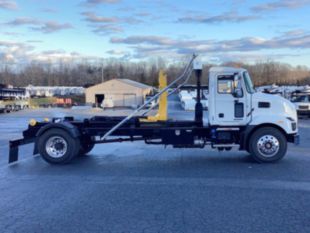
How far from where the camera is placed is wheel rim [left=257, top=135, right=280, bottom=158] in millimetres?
11898

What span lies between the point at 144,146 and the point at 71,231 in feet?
33.8

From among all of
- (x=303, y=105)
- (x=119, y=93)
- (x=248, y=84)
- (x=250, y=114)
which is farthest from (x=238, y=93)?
(x=119, y=93)

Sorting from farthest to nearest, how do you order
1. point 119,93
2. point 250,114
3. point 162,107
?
point 119,93
point 162,107
point 250,114

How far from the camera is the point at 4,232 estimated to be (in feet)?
19.9

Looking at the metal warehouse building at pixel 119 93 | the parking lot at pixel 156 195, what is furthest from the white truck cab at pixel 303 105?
the metal warehouse building at pixel 119 93

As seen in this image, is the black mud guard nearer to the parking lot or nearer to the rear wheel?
the rear wheel

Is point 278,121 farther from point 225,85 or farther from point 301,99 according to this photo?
point 301,99

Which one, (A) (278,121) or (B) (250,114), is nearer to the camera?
(A) (278,121)

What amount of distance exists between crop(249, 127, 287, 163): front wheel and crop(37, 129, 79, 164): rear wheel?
4949mm

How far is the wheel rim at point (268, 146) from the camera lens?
11898 millimetres

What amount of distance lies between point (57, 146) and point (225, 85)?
16.6 feet

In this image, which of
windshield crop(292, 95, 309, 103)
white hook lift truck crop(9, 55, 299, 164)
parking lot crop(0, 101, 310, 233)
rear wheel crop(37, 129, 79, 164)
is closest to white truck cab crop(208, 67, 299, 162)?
white hook lift truck crop(9, 55, 299, 164)

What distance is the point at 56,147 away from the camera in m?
12.3

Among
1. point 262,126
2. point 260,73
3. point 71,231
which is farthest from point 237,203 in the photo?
point 260,73
